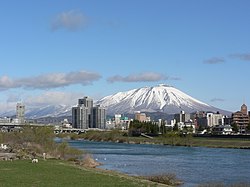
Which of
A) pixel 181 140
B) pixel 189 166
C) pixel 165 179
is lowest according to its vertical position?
pixel 189 166

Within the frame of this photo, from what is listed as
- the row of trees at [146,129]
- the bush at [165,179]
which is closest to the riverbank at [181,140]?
the row of trees at [146,129]

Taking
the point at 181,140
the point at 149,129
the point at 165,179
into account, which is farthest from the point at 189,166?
the point at 149,129

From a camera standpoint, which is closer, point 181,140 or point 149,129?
point 181,140

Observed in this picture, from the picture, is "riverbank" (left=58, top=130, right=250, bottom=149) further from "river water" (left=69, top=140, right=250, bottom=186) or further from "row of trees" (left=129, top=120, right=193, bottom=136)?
"river water" (left=69, top=140, right=250, bottom=186)

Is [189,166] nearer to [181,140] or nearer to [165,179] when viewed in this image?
[165,179]

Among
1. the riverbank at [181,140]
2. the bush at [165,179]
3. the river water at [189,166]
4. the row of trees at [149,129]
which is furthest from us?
the row of trees at [149,129]

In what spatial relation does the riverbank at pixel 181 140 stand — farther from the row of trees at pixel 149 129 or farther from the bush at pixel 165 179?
the bush at pixel 165 179

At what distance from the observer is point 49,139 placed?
247 feet

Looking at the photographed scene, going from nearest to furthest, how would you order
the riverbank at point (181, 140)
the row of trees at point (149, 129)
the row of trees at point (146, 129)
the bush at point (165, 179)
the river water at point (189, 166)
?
1. the bush at point (165, 179)
2. the river water at point (189, 166)
3. the riverbank at point (181, 140)
4. the row of trees at point (149, 129)
5. the row of trees at point (146, 129)

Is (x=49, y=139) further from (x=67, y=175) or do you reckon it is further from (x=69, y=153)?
(x=67, y=175)

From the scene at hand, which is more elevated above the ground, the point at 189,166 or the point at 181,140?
the point at 181,140

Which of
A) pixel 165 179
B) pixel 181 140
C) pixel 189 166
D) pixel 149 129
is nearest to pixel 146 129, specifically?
pixel 149 129

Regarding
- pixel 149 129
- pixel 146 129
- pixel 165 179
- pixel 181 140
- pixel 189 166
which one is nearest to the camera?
pixel 165 179

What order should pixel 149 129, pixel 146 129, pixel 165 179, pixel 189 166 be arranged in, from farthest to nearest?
pixel 146 129 < pixel 149 129 < pixel 189 166 < pixel 165 179
